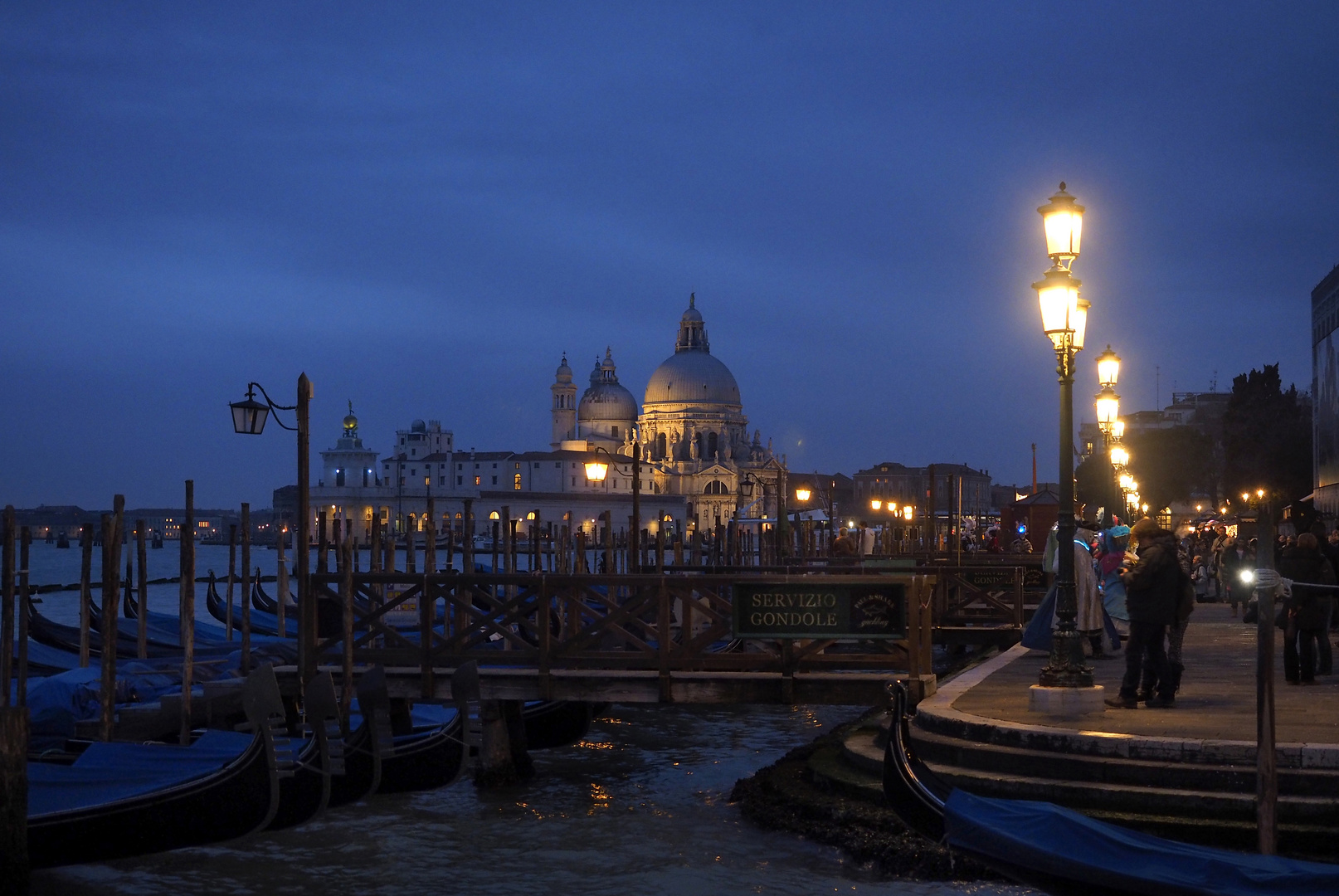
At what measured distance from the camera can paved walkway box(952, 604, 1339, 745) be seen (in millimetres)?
7367

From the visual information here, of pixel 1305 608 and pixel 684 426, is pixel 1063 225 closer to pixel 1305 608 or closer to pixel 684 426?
pixel 1305 608

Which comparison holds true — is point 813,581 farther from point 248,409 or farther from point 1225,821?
point 248,409

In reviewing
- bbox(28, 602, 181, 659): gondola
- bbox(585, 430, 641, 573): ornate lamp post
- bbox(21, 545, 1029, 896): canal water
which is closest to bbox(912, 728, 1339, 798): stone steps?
bbox(21, 545, 1029, 896): canal water

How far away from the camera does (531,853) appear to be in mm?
9500

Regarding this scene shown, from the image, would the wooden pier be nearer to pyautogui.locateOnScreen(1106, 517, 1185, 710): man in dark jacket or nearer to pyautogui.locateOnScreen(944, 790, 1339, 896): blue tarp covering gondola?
pyautogui.locateOnScreen(1106, 517, 1185, 710): man in dark jacket

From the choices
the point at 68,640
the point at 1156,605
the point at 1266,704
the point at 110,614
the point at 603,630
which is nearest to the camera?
the point at 1266,704

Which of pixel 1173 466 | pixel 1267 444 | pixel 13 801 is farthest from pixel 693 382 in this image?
pixel 13 801

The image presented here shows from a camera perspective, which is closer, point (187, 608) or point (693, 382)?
point (187, 608)

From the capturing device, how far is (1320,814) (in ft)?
20.8

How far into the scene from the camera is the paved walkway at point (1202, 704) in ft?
24.2

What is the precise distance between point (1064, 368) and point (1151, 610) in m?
1.43

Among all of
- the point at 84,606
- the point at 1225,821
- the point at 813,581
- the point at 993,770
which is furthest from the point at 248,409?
the point at 1225,821

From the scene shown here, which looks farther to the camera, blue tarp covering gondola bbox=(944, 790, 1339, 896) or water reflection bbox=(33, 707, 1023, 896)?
water reflection bbox=(33, 707, 1023, 896)

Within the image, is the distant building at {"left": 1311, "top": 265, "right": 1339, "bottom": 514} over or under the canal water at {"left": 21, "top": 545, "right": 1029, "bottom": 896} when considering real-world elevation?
over
